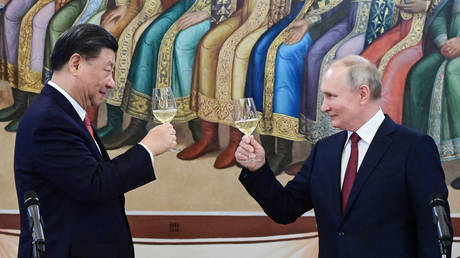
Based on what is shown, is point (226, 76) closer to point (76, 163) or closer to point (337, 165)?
point (337, 165)

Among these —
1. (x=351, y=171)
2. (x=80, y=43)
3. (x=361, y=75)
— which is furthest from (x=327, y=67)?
(x=80, y=43)

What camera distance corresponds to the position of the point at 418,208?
2.80 meters

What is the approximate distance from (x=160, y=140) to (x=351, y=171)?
35.7 inches

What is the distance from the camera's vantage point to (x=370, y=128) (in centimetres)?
305

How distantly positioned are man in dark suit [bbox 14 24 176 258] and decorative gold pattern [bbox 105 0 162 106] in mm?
2215

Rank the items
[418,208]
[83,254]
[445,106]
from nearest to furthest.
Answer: [83,254] → [418,208] → [445,106]

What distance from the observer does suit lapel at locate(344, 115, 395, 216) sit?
2916 mm

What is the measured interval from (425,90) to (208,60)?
163cm

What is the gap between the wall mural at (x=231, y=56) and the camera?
488 cm

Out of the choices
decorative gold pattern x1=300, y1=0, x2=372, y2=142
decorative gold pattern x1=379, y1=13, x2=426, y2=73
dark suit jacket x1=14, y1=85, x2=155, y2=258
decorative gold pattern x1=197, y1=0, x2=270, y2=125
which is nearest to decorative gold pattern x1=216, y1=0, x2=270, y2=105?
decorative gold pattern x1=197, y1=0, x2=270, y2=125

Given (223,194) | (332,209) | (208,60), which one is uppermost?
(208,60)

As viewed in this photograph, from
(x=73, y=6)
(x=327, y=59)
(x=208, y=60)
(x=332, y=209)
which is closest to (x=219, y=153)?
(x=208, y=60)

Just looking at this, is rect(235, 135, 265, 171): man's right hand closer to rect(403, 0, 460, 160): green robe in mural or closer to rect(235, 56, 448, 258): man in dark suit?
rect(235, 56, 448, 258): man in dark suit

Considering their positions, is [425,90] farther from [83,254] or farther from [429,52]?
[83,254]
